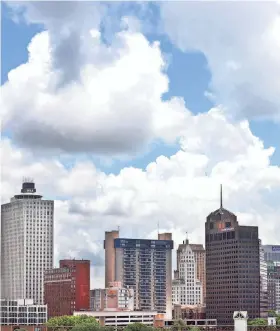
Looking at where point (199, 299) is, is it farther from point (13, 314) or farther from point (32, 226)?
point (13, 314)

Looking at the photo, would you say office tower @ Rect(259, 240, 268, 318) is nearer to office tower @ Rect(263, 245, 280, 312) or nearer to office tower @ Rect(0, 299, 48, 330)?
office tower @ Rect(263, 245, 280, 312)

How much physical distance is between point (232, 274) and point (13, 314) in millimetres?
40583

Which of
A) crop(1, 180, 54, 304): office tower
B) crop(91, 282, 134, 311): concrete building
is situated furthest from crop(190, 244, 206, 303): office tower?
crop(91, 282, 134, 311): concrete building

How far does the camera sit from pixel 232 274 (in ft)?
460

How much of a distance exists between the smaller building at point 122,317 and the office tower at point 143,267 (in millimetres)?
43362

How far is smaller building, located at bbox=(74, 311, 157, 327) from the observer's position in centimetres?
11881

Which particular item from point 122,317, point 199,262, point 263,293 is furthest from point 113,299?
point 199,262

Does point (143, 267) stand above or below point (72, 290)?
above

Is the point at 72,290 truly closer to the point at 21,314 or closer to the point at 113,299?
the point at 113,299

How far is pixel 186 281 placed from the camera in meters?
178

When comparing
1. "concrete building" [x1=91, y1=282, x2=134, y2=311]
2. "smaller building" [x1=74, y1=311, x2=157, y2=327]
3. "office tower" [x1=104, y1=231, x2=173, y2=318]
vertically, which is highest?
"office tower" [x1=104, y1=231, x2=173, y2=318]

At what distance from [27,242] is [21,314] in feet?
169

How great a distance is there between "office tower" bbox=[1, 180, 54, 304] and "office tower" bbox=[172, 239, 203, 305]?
27706 millimetres

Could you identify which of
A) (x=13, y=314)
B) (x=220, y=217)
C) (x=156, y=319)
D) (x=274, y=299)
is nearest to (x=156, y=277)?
(x=274, y=299)
